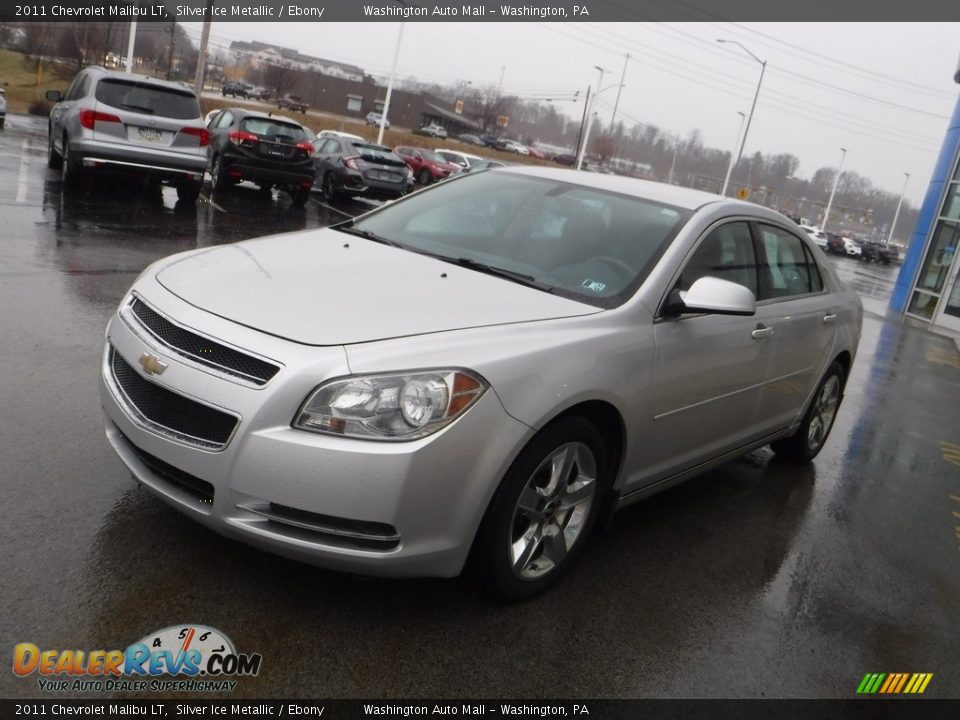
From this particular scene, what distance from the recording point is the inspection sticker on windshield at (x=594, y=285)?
361 centimetres

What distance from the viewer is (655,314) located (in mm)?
3574

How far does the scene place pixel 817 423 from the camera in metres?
5.75

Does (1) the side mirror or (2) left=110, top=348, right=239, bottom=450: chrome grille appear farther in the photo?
(1) the side mirror

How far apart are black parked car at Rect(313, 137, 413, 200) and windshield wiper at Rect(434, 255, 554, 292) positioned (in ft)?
51.7

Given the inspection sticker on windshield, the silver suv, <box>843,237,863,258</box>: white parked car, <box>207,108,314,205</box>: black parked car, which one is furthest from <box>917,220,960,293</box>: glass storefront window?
<box>843,237,863,258</box>: white parked car

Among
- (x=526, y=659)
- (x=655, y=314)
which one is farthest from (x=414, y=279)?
(x=526, y=659)

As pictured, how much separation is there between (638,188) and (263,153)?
41.0ft

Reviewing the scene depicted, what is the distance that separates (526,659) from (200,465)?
51.3 inches

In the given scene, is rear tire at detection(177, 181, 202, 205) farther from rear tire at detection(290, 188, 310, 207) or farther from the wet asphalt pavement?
the wet asphalt pavement

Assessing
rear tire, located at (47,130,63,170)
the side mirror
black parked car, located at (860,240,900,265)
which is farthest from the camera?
black parked car, located at (860,240,900,265)

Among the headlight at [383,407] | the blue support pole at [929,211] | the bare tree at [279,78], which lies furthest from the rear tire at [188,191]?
the bare tree at [279,78]

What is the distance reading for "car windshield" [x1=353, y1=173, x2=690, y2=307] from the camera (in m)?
3.72

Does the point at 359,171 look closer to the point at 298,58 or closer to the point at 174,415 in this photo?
the point at 174,415

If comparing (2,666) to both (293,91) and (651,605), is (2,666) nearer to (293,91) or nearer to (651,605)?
(651,605)
